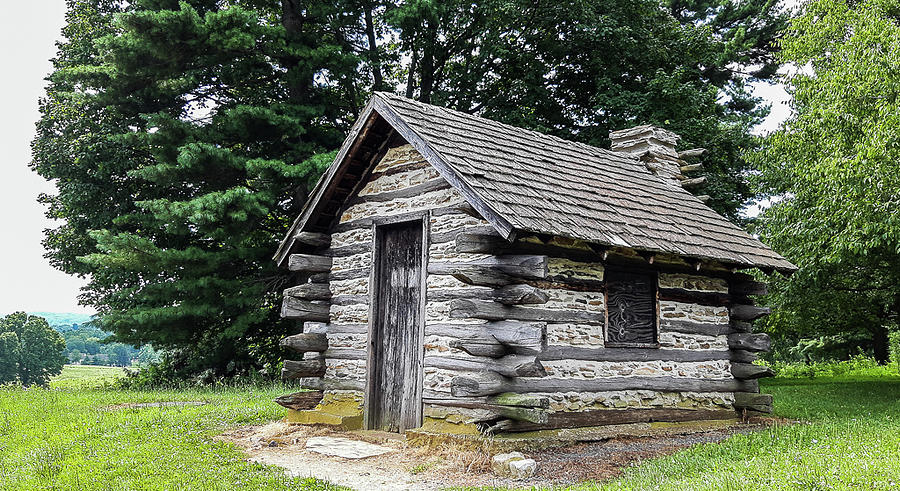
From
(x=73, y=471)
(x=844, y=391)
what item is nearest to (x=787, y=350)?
(x=844, y=391)

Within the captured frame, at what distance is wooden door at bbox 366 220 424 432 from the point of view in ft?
31.0

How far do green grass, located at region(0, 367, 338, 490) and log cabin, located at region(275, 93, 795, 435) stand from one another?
194 centimetres

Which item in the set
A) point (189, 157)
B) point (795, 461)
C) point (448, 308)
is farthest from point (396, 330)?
point (189, 157)

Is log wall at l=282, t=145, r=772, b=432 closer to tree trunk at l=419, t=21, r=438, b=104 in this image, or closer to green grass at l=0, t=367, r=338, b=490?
green grass at l=0, t=367, r=338, b=490

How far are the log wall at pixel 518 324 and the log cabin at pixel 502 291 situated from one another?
3 cm

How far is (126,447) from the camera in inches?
326

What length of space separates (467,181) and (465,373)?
2.42m

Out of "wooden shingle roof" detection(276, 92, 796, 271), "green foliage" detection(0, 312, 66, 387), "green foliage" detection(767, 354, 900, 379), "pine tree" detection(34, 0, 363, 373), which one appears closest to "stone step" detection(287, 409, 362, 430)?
"wooden shingle roof" detection(276, 92, 796, 271)

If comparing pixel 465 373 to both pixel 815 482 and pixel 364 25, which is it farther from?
pixel 364 25

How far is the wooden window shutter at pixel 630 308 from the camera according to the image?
389 inches

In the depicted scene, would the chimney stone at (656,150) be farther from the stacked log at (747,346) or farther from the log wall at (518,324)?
the log wall at (518,324)

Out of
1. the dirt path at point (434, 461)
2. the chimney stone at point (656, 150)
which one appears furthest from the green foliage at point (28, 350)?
the chimney stone at point (656, 150)

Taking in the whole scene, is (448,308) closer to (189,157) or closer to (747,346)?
(747,346)

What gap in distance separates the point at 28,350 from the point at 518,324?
32.1 metres
